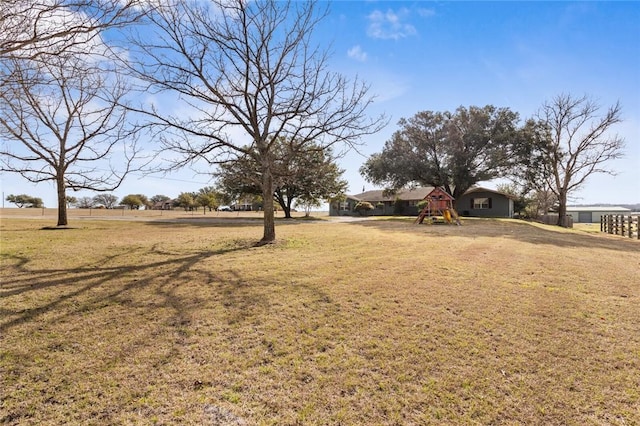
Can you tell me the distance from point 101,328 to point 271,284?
8.13 ft

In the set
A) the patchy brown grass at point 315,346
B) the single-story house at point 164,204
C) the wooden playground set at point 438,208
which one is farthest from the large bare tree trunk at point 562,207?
the single-story house at point 164,204

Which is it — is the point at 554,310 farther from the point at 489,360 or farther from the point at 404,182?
the point at 404,182

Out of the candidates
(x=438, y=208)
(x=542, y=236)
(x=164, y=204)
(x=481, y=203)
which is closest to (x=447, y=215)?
(x=438, y=208)

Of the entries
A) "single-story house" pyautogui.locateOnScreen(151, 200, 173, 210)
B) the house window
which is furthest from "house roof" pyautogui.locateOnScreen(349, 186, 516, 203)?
"single-story house" pyautogui.locateOnScreen(151, 200, 173, 210)

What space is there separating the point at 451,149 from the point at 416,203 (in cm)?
1357

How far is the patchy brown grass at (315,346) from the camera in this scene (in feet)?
8.64

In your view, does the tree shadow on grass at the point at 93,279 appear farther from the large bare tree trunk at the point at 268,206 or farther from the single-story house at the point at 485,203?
the single-story house at the point at 485,203

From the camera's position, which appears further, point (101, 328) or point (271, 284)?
point (271, 284)

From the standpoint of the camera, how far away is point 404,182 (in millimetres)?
29625

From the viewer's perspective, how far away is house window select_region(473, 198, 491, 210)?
1492 inches

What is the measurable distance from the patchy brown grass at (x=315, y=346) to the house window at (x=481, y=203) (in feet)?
112

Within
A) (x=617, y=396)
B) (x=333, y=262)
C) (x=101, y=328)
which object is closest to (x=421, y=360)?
(x=617, y=396)

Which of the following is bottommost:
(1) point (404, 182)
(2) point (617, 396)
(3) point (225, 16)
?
(2) point (617, 396)

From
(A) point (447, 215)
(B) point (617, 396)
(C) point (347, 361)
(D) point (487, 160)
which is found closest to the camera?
(B) point (617, 396)
